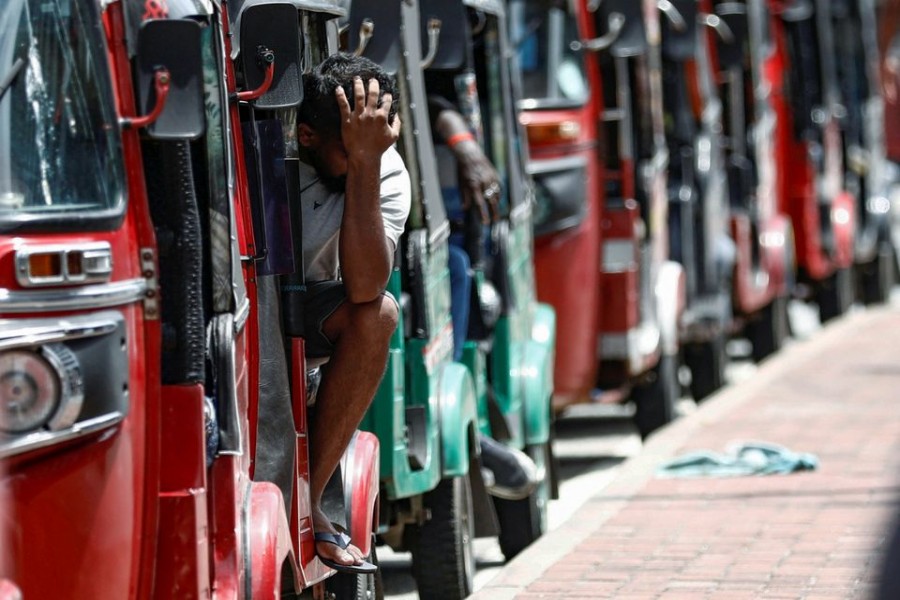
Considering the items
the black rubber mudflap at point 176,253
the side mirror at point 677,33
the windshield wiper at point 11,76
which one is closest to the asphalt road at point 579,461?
the side mirror at point 677,33

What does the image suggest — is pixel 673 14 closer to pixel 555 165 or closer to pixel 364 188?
pixel 555 165

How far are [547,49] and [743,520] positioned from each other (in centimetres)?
301

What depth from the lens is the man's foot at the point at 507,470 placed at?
780cm

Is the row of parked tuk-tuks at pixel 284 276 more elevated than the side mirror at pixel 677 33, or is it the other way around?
the side mirror at pixel 677 33

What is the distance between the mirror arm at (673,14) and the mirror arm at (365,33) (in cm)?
524

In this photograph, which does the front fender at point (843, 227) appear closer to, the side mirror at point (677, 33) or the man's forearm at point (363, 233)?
the side mirror at point (677, 33)

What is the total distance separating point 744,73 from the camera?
1451cm

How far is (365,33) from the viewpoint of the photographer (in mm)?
6273

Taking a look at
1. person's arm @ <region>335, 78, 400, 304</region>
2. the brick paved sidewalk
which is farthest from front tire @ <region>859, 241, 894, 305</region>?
person's arm @ <region>335, 78, 400, 304</region>

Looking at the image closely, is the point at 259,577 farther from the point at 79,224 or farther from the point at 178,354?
the point at 79,224

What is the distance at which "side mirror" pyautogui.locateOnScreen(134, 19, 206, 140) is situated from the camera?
423cm

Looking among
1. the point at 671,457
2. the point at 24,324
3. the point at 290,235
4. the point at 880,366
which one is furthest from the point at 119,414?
the point at 880,366

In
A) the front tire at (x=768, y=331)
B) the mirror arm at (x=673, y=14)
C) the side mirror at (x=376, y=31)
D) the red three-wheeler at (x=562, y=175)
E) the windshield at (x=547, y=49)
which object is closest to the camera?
the side mirror at (x=376, y=31)

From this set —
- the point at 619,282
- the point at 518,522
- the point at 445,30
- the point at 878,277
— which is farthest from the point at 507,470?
the point at 878,277
